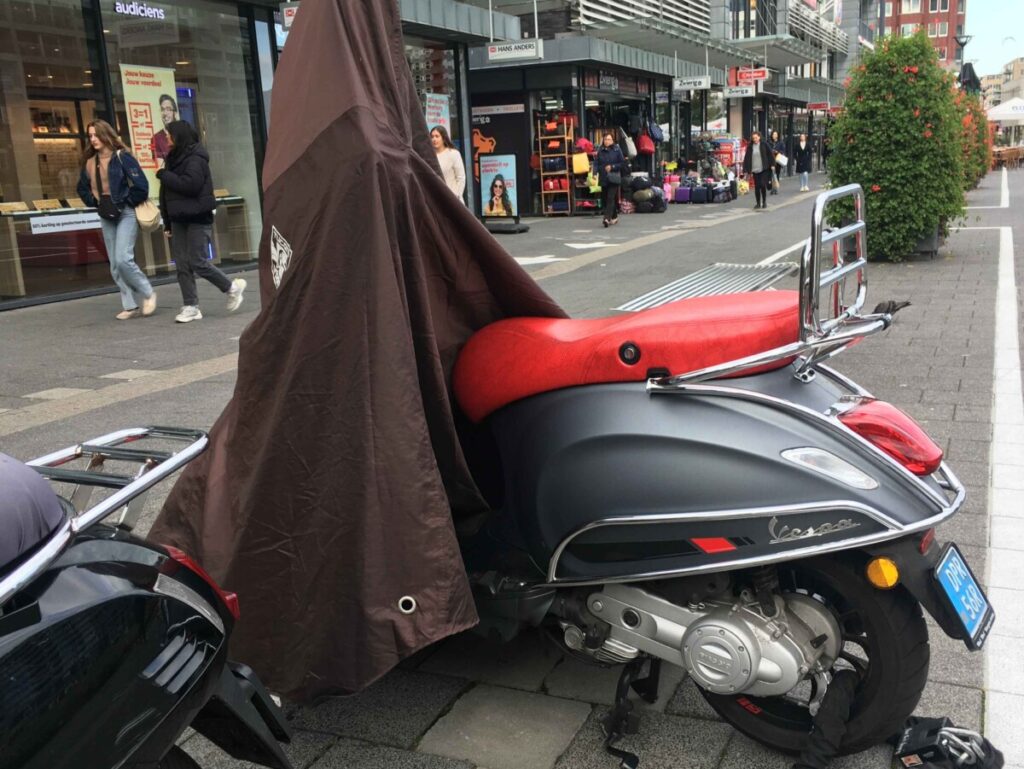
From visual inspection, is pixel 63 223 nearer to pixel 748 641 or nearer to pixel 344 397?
pixel 344 397

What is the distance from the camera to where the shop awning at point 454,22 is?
14562 millimetres

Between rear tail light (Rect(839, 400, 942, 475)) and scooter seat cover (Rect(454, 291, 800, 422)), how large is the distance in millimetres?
216

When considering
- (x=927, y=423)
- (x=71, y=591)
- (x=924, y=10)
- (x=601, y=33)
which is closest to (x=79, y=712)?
(x=71, y=591)

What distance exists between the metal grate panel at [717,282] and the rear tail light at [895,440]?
19.1ft

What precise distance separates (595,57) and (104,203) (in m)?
13.9

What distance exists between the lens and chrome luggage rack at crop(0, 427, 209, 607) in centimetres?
140

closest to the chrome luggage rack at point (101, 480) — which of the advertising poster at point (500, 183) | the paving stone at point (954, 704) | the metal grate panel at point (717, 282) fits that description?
the paving stone at point (954, 704)

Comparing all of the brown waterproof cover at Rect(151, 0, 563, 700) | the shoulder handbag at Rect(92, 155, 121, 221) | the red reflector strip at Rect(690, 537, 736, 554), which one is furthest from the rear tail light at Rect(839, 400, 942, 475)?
the shoulder handbag at Rect(92, 155, 121, 221)

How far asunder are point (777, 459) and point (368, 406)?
95 cm

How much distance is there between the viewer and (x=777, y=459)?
2168 millimetres

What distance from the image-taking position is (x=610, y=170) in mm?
18984

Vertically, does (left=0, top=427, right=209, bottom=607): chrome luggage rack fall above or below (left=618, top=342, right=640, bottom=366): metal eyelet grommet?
below

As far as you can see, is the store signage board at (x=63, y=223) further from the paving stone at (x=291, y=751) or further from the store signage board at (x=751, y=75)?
the store signage board at (x=751, y=75)

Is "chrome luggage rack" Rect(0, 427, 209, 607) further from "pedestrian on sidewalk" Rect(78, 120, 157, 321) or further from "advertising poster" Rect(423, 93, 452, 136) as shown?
"advertising poster" Rect(423, 93, 452, 136)
